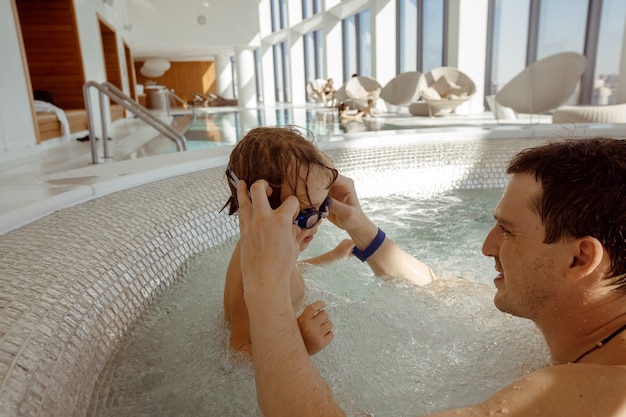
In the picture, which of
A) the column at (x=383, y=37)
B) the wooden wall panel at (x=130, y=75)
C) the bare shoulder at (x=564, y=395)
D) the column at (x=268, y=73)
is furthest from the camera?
the column at (x=268, y=73)

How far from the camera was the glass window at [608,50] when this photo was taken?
7.40 meters

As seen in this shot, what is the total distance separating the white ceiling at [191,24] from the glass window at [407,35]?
22.2 feet

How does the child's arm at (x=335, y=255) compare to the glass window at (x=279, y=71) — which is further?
the glass window at (x=279, y=71)

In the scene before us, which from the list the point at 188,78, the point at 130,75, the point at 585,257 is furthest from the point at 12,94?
the point at 188,78

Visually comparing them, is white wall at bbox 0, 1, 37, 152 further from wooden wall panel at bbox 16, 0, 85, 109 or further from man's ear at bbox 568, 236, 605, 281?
man's ear at bbox 568, 236, 605, 281

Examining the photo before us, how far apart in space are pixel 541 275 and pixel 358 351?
683mm

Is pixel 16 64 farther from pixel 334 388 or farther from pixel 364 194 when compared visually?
pixel 334 388

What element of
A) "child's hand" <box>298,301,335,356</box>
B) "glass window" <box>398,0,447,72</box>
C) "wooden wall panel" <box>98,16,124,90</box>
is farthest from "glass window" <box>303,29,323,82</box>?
"child's hand" <box>298,301,335,356</box>

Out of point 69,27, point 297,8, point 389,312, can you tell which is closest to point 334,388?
point 389,312

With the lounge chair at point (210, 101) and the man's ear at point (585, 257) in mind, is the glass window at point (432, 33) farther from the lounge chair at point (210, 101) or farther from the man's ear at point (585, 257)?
the man's ear at point (585, 257)

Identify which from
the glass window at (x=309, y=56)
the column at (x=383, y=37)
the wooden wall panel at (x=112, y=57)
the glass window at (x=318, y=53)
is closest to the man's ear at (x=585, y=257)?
the wooden wall panel at (x=112, y=57)

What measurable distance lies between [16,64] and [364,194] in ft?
13.4

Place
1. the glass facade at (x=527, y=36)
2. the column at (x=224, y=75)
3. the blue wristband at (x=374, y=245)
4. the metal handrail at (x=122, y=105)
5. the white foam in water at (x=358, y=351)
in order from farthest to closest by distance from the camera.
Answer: the column at (x=224, y=75) < the glass facade at (x=527, y=36) < the metal handrail at (x=122, y=105) < the blue wristband at (x=374, y=245) < the white foam in water at (x=358, y=351)

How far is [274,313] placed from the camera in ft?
2.79
